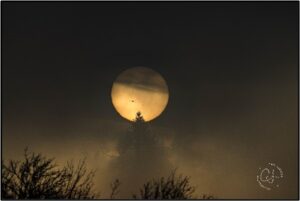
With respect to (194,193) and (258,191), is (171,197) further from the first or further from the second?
(258,191)

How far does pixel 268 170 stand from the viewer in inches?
532

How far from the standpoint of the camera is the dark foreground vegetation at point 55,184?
12.9 metres

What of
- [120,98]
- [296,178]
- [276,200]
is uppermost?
[120,98]

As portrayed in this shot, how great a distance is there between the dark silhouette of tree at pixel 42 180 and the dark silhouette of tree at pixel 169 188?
4.68 feet

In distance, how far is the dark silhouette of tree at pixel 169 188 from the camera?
12977mm

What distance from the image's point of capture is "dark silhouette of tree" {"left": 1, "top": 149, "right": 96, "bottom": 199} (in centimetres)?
1295

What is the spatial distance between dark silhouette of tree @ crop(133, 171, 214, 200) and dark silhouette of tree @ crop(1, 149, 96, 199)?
1.43 m

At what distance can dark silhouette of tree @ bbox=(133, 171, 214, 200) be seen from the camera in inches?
511

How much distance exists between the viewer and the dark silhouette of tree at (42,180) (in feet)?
42.5

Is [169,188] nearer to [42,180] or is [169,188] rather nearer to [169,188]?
[169,188]

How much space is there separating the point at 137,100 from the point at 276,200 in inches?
194

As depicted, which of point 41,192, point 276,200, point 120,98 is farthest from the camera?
point 120,98

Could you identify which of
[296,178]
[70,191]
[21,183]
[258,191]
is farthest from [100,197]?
[296,178]

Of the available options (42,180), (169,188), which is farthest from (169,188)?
(42,180)
